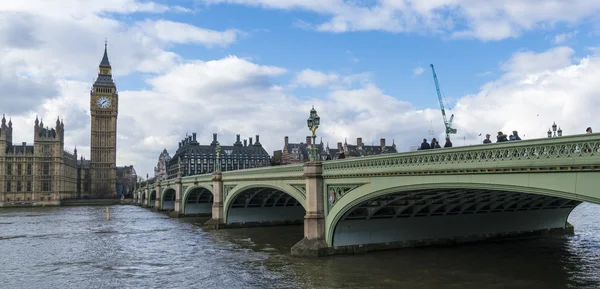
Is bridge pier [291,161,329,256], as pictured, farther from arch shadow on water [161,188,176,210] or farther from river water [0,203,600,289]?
arch shadow on water [161,188,176,210]

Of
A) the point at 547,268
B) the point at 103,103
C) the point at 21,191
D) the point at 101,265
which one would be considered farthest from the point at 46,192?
the point at 547,268

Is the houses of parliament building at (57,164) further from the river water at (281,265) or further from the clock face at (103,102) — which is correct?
the river water at (281,265)

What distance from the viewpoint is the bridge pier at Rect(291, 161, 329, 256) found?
31.3m

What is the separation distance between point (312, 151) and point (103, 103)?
152 meters

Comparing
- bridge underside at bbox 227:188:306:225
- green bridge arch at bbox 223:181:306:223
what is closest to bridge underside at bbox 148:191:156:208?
bridge underside at bbox 227:188:306:225

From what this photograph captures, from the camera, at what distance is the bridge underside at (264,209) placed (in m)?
55.2

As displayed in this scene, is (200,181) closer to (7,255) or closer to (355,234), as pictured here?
(7,255)

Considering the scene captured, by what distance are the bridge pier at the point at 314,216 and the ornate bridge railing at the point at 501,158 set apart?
540cm

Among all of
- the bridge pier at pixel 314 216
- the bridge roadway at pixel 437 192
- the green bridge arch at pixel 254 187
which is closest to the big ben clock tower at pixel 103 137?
the green bridge arch at pixel 254 187

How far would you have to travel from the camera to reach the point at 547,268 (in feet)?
90.1

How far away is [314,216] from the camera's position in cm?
3145

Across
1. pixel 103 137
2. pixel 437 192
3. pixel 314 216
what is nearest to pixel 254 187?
pixel 314 216

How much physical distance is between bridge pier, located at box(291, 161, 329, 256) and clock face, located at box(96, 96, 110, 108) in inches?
6018

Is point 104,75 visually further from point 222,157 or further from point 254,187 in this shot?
point 254,187
